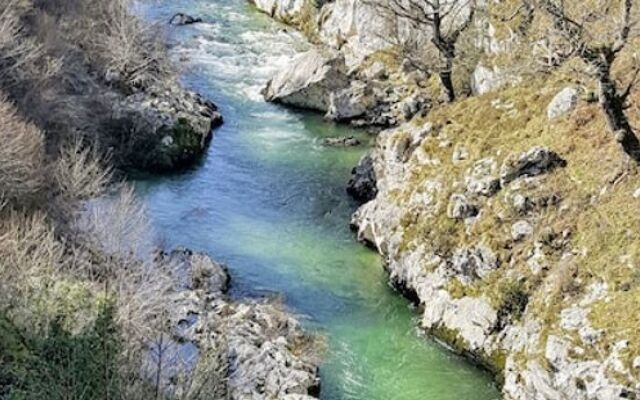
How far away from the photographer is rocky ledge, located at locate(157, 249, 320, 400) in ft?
88.0

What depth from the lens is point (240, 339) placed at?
29.1 metres

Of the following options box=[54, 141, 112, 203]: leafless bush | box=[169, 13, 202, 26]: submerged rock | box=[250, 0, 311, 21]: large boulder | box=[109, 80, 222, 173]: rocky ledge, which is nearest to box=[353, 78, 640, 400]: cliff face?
box=[109, 80, 222, 173]: rocky ledge

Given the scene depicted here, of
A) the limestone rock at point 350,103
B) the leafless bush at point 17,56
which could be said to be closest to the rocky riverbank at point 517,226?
the limestone rock at point 350,103

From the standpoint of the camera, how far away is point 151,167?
4484cm

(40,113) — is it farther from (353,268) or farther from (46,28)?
(353,268)

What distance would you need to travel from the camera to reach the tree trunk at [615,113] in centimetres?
2868

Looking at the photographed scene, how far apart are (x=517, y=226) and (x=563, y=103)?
6.11 meters

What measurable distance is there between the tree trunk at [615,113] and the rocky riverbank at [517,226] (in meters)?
0.74

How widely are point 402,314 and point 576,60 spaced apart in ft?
42.2

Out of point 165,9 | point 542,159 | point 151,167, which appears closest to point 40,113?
point 151,167

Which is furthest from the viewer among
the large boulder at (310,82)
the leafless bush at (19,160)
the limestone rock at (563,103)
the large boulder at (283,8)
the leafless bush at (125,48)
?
the large boulder at (283,8)

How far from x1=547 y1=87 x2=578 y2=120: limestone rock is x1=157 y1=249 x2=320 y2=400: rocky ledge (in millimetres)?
13169

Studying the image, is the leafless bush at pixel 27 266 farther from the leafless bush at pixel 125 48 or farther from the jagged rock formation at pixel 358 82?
the jagged rock formation at pixel 358 82

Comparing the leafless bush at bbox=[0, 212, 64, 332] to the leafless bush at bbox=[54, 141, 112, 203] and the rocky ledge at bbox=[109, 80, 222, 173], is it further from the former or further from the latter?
the rocky ledge at bbox=[109, 80, 222, 173]
